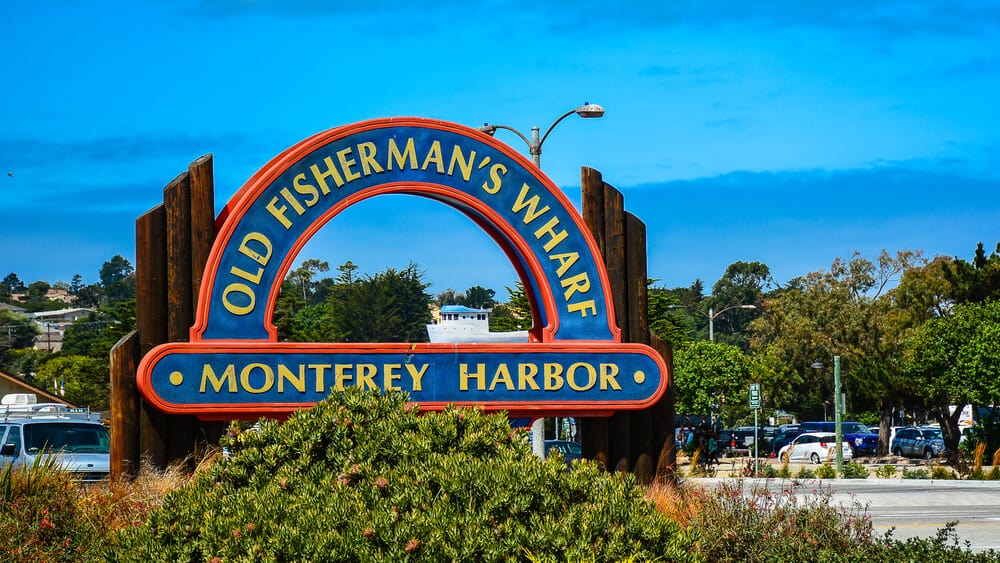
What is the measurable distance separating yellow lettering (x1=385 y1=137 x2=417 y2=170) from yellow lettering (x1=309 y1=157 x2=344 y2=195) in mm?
584

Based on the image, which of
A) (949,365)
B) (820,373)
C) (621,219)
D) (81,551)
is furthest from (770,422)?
(81,551)

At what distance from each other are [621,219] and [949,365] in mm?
26832

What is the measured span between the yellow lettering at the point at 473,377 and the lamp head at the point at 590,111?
10024mm

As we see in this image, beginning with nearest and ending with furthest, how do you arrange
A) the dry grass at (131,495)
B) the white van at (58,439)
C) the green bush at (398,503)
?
1. the green bush at (398,503)
2. the dry grass at (131,495)
3. the white van at (58,439)

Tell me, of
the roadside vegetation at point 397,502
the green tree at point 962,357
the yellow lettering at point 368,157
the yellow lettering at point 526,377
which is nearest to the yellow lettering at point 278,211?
Result: the yellow lettering at point 368,157

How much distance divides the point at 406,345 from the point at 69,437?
27.1 feet

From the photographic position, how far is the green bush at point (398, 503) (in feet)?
22.5

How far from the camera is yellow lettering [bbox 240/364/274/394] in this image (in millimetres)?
11930

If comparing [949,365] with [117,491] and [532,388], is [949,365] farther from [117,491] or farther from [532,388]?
[117,491]

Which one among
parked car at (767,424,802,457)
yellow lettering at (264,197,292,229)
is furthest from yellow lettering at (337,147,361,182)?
parked car at (767,424,802,457)

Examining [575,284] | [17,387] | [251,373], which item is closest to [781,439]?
[17,387]

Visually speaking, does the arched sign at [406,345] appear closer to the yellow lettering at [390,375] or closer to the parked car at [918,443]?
the yellow lettering at [390,375]

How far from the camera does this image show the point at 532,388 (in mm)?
12836

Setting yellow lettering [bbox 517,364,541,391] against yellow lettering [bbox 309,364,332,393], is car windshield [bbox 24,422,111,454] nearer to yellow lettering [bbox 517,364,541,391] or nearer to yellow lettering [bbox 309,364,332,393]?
yellow lettering [bbox 309,364,332,393]
